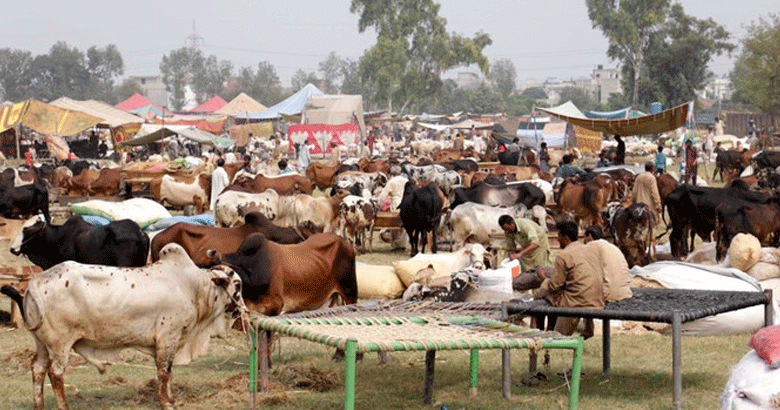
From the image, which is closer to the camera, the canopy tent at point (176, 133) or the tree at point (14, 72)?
the canopy tent at point (176, 133)

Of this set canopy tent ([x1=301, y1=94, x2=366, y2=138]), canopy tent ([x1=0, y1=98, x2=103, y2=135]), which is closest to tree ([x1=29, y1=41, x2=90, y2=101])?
canopy tent ([x1=301, y1=94, x2=366, y2=138])

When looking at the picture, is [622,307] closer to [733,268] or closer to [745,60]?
[733,268]

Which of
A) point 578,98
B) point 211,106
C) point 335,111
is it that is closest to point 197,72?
point 578,98

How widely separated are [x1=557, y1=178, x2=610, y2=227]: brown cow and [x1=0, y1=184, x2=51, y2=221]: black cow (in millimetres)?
9661

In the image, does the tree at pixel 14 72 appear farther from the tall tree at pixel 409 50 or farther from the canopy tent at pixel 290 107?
the canopy tent at pixel 290 107

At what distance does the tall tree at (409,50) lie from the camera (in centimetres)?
7806

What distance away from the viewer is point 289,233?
1230 cm

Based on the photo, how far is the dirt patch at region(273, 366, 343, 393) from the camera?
9.04 metres

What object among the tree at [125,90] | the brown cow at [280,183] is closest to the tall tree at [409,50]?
the brown cow at [280,183]

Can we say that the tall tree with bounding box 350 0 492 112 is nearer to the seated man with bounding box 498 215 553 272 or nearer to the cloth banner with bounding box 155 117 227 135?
the cloth banner with bounding box 155 117 227 135

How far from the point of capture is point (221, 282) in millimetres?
8562

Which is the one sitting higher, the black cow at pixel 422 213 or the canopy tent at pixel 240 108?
the canopy tent at pixel 240 108

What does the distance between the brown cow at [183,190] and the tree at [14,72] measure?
12564cm

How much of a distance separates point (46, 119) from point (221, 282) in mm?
24341
